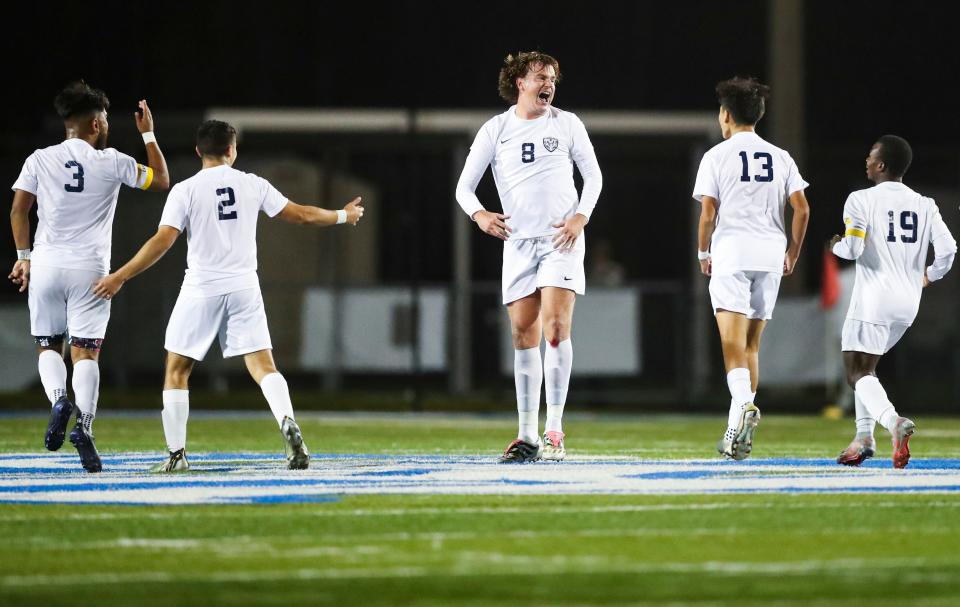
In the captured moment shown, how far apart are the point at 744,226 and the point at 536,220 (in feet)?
4.00

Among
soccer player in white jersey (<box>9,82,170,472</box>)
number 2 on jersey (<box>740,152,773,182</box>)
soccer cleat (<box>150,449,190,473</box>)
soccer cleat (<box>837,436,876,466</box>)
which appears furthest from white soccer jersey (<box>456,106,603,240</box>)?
soccer cleat (<box>150,449,190,473</box>)

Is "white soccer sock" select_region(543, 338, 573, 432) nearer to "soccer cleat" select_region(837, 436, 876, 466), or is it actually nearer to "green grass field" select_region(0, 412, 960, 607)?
"soccer cleat" select_region(837, 436, 876, 466)

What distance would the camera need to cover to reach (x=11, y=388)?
766 inches

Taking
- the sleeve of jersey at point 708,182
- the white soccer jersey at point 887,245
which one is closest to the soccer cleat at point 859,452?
the white soccer jersey at point 887,245

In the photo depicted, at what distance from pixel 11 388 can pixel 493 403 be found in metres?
5.73

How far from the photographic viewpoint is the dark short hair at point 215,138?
27.4 ft

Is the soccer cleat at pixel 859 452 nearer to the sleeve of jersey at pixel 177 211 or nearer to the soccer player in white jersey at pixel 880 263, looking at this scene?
the soccer player in white jersey at pixel 880 263

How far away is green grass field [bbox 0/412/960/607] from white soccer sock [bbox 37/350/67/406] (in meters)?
2.25

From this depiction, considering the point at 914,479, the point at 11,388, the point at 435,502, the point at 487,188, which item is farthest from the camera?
the point at 487,188

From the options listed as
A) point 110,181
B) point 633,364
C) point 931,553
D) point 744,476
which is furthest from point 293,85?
point 931,553

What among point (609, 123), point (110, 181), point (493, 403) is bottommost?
point (493, 403)

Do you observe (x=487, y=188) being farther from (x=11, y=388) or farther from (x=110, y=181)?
(x=110, y=181)

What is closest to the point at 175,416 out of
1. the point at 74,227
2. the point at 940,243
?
the point at 74,227

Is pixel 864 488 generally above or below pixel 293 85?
below
